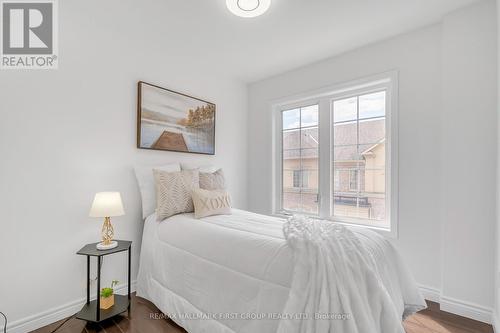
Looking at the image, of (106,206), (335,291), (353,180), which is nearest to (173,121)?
(106,206)

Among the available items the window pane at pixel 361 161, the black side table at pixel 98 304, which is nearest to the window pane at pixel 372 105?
the window pane at pixel 361 161

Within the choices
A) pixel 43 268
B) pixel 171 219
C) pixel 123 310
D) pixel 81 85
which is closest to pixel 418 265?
pixel 171 219

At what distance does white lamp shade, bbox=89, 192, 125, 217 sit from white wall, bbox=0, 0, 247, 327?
0.31m

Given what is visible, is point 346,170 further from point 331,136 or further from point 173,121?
point 173,121

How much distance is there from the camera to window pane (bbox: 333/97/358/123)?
9.35ft

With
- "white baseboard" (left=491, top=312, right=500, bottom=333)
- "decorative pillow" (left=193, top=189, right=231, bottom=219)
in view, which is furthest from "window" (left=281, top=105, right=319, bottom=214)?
"white baseboard" (left=491, top=312, right=500, bottom=333)

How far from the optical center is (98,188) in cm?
215

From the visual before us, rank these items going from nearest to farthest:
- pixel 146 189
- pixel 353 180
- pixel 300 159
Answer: pixel 146 189 < pixel 353 180 < pixel 300 159

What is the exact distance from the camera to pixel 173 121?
2758 millimetres

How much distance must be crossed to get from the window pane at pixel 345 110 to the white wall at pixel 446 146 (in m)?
0.27

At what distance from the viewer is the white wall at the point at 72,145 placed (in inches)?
68.2

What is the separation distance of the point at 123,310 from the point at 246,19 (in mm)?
2664

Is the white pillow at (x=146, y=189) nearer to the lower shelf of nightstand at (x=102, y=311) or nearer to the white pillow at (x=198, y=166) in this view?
the white pillow at (x=198, y=166)

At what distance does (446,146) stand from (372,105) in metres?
0.86
